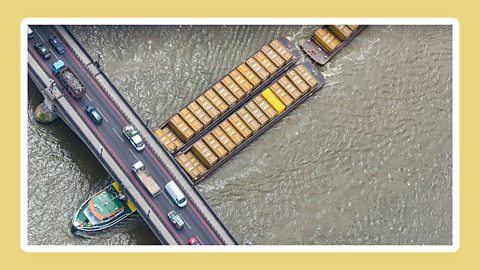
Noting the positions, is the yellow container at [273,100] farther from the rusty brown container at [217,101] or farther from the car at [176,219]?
the car at [176,219]

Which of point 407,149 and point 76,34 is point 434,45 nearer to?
point 407,149

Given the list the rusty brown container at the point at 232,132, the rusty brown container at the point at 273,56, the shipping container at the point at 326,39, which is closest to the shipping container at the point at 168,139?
the rusty brown container at the point at 232,132

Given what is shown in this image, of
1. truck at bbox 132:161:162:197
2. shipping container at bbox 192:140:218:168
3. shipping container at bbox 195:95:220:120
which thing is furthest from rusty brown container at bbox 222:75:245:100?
truck at bbox 132:161:162:197

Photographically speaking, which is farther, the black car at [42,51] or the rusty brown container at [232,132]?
the rusty brown container at [232,132]

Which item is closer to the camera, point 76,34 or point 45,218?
point 45,218

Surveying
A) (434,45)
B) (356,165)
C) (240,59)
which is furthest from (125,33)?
(434,45)

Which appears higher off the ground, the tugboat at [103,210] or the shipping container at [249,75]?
→ the shipping container at [249,75]

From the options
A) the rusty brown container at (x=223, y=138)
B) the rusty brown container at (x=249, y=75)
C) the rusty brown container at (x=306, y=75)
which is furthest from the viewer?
the rusty brown container at (x=306, y=75)
